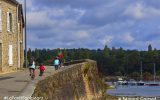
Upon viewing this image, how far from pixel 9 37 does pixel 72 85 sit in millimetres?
14959

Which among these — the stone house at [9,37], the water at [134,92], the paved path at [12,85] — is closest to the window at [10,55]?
the stone house at [9,37]

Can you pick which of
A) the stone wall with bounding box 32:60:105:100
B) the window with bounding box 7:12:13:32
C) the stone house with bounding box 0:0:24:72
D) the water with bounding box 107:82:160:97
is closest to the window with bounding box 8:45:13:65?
the stone house with bounding box 0:0:24:72

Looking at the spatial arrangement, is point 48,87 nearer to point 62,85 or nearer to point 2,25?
point 62,85

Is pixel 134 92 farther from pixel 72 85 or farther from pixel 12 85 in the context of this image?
pixel 12 85

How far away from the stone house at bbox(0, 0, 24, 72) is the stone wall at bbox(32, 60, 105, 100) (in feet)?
24.7

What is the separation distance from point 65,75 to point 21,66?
2259cm

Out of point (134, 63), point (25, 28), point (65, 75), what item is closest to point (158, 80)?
point (134, 63)

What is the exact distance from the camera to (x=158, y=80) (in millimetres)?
194625

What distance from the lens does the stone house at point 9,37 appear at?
38.1 metres

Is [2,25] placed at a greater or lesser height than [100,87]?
greater

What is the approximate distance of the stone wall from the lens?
20.3m

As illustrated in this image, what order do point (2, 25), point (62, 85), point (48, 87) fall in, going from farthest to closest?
point (2, 25) → point (62, 85) → point (48, 87)

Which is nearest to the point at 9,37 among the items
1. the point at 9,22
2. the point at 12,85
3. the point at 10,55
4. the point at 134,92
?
the point at 9,22

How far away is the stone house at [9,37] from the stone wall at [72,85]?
24.7 feet
